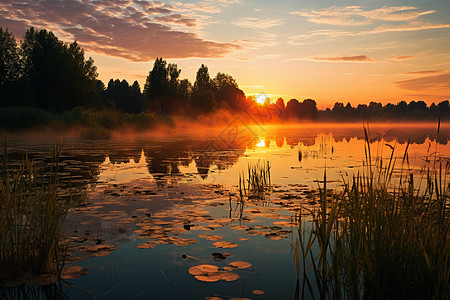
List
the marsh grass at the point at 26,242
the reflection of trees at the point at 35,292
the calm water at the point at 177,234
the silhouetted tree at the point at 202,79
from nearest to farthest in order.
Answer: the reflection of trees at the point at 35,292 < the marsh grass at the point at 26,242 < the calm water at the point at 177,234 < the silhouetted tree at the point at 202,79

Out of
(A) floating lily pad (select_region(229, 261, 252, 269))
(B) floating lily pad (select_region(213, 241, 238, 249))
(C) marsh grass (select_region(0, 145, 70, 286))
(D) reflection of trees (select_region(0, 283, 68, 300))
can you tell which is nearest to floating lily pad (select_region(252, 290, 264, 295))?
(A) floating lily pad (select_region(229, 261, 252, 269))

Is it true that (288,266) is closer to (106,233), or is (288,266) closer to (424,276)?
(424,276)

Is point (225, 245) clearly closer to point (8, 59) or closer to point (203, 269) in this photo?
point (203, 269)

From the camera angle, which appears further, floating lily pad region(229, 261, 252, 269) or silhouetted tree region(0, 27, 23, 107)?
silhouetted tree region(0, 27, 23, 107)

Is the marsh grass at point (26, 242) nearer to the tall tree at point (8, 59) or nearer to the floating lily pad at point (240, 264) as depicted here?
the floating lily pad at point (240, 264)

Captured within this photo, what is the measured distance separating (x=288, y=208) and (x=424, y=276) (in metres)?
4.26

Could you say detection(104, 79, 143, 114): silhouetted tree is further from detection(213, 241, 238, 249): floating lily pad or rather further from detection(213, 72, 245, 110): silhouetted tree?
detection(213, 241, 238, 249): floating lily pad

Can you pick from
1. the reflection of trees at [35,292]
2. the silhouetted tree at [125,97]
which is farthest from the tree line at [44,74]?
the reflection of trees at [35,292]

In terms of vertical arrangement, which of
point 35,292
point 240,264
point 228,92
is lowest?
point 35,292

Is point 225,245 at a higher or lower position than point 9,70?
lower

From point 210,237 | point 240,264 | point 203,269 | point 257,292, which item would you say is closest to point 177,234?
point 210,237

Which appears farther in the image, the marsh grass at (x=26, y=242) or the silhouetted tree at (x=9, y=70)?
the silhouetted tree at (x=9, y=70)

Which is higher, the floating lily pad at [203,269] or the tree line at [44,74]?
the tree line at [44,74]

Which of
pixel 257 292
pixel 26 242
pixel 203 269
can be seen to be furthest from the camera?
pixel 203 269
